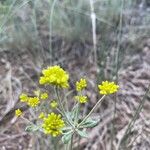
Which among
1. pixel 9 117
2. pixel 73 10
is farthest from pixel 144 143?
pixel 73 10

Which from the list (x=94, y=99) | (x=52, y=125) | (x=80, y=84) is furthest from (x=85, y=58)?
(x=52, y=125)

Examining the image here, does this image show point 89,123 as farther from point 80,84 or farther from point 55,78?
point 55,78

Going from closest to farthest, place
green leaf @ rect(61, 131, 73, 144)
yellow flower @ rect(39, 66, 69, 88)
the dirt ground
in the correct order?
1. yellow flower @ rect(39, 66, 69, 88)
2. green leaf @ rect(61, 131, 73, 144)
3. the dirt ground

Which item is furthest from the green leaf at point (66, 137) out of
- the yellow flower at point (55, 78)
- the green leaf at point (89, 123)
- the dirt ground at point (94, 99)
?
the dirt ground at point (94, 99)

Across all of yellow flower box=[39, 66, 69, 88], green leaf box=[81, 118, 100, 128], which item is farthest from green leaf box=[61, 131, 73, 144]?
yellow flower box=[39, 66, 69, 88]

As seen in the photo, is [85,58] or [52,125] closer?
[52,125]

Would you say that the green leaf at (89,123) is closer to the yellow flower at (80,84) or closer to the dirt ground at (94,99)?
the yellow flower at (80,84)

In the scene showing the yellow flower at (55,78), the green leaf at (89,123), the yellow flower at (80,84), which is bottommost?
the green leaf at (89,123)

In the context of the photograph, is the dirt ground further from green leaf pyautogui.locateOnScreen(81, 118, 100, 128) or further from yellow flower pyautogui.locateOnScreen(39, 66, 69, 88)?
yellow flower pyautogui.locateOnScreen(39, 66, 69, 88)
